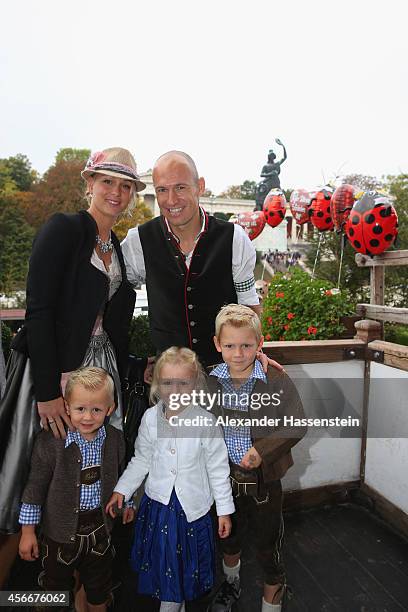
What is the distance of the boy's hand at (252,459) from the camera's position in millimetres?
2057

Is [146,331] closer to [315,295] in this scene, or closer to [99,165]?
[315,295]

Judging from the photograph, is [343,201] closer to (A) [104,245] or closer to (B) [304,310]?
(B) [304,310]

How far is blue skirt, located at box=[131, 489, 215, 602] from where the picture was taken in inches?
78.1

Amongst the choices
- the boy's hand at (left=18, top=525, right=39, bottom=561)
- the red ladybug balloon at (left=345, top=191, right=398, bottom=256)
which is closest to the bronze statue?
the red ladybug balloon at (left=345, top=191, right=398, bottom=256)

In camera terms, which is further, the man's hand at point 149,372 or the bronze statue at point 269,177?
the bronze statue at point 269,177

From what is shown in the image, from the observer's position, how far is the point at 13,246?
25.0 metres

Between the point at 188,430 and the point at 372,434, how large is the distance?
165cm

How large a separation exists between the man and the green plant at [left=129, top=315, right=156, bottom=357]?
168 cm

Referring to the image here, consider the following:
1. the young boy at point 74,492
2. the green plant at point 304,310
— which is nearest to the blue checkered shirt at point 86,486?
the young boy at point 74,492

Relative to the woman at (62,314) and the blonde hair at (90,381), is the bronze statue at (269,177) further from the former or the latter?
the blonde hair at (90,381)

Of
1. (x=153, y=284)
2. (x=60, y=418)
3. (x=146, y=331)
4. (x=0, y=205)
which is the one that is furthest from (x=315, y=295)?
(x=0, y=205)

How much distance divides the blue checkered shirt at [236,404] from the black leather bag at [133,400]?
18.5 inches

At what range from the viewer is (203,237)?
244 centimetres

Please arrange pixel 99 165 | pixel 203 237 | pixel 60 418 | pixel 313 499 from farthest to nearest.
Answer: pixel 313 499 → pixel 203 237 → pixel 99 165 → pixel 60 418
